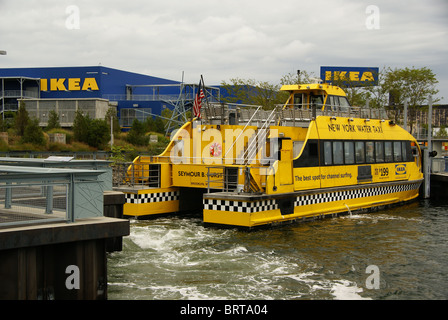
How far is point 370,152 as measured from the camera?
20000 millimetres

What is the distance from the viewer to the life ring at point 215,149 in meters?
18.2

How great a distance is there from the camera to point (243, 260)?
38.2ft

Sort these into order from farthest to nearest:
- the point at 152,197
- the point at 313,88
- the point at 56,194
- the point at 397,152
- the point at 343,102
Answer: the point at 397,152, the point at 343,102, the point at 313,88, the point at 152,197, the point at 56,194

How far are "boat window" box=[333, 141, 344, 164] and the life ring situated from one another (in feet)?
12.4

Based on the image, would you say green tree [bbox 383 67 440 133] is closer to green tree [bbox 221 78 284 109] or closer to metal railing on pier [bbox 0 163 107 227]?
green tree [bbox 221 78 284 109]

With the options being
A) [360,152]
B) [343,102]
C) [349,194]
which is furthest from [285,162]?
[343,102]

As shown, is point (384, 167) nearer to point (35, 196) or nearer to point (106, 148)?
point (35, 196)

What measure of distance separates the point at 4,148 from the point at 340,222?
94.1ft

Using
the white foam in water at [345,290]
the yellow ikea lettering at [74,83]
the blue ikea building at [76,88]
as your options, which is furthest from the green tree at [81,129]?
the white foam in water at [345,290]

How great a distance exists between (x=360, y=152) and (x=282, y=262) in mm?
8957

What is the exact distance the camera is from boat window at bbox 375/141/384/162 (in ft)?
66.9
